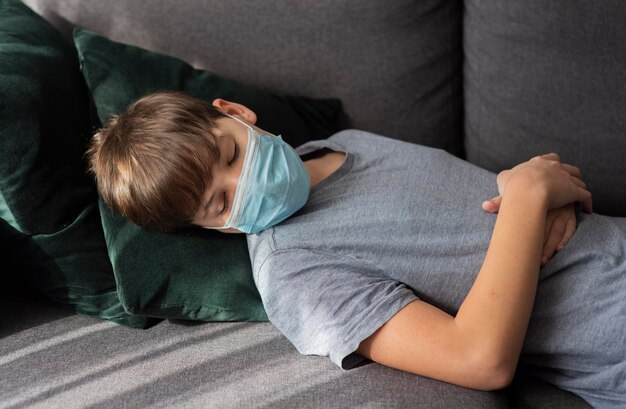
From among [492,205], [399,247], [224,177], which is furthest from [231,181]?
[492,205]

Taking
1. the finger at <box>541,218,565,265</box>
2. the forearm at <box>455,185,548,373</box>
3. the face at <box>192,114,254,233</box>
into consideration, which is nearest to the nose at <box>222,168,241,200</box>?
the face at <box>192,114,254,233</box>

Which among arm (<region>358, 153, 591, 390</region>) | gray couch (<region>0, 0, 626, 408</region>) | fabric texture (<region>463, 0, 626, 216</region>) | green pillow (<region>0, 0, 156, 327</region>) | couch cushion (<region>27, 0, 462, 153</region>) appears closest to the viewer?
arm (<region>358, 153, 591, 390</region>)

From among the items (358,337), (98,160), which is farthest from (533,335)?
(98,160)

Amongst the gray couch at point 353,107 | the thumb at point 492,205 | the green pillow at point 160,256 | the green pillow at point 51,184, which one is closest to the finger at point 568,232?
the thumb at point 492,205

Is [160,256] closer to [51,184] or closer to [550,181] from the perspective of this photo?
[51,184]

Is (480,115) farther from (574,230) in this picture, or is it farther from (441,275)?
(441,275)

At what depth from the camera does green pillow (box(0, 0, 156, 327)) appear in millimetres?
1360

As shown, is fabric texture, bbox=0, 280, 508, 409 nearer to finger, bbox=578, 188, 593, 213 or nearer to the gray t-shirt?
the gray t-shirt

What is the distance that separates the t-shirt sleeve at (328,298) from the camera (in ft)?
3.91

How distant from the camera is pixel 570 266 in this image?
4.25ft

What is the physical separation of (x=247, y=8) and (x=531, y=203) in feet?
2.96

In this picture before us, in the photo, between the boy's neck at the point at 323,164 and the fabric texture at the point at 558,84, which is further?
the fabric texture at the point at 558,84

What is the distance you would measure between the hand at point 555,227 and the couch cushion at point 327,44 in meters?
0.51

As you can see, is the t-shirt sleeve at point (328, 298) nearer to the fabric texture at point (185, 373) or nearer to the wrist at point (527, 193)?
the fabric texture at point (185, 373)
